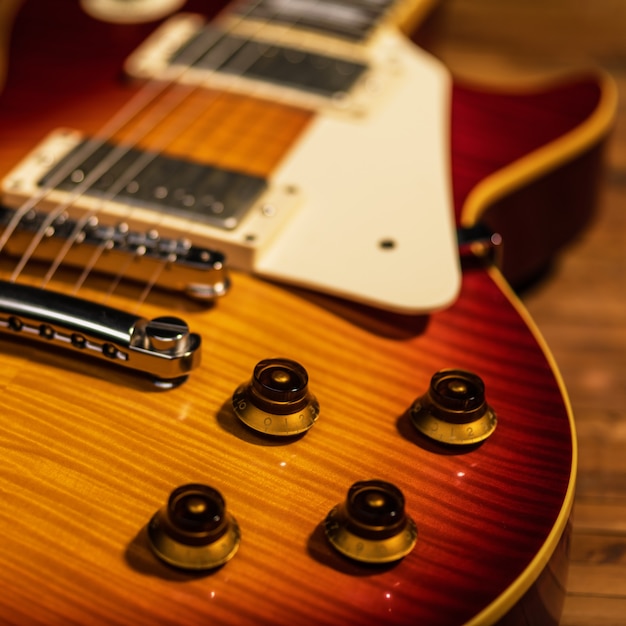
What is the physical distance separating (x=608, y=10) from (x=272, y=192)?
4.48 feet

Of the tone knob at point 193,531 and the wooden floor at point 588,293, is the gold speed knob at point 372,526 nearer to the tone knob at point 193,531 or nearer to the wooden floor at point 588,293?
the tone knob at point 193,531

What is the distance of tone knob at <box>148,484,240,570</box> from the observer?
24.2 inches

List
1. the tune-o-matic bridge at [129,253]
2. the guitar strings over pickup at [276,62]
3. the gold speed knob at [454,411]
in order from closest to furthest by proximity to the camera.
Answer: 1. the gold speed knob at [454,411]
2. the tune-o-matic bridge at [129,253]
3. the guitar strings over pickup at [276,62]

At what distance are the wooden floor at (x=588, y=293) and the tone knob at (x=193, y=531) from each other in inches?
16.2

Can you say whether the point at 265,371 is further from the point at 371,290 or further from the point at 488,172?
the point at 488,172

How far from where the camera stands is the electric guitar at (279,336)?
0.63 metres

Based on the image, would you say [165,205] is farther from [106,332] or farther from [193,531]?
[193,531]

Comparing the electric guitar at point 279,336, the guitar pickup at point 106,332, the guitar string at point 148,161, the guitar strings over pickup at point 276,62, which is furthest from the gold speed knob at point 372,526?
the guitar strings over pickup at point 276,62

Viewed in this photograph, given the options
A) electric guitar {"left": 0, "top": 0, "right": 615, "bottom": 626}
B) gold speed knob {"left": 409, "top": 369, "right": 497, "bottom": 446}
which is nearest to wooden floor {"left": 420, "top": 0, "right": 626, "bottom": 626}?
electric guitar {"left": 0, "top": 0, "right": 615, "bottom": 626}

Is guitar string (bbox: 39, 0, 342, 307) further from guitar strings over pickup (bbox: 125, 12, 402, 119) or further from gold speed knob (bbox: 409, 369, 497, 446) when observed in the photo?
gold speed knob (bbox: 409, 369, 497, 446)

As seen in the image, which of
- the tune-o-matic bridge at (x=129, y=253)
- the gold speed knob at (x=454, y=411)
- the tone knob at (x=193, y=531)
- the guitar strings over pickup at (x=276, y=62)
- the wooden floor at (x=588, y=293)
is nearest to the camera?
the tone knob at (x=193, y=531)

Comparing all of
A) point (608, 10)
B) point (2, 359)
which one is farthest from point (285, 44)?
point (608, 10)

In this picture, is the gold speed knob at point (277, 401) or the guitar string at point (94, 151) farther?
the guitar string at point (94, 151)

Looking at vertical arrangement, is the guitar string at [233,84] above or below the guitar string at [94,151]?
below
